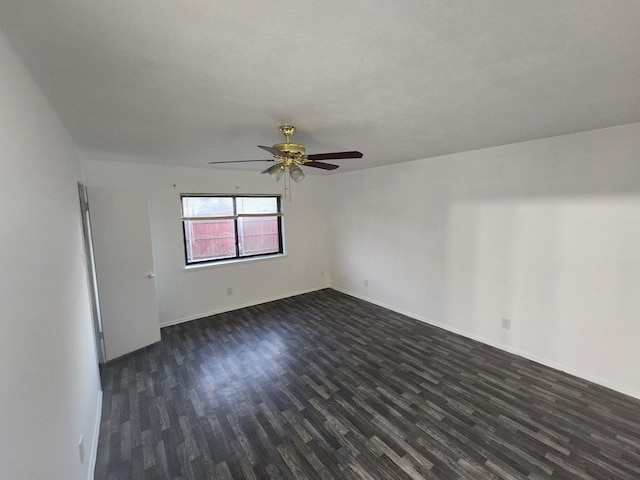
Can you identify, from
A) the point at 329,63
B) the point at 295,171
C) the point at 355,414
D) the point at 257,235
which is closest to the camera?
the point at 329,63

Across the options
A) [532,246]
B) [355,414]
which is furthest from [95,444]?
[532,246]

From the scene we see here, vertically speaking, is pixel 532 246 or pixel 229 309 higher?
pixel 532 246

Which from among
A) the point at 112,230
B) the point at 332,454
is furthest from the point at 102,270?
the point at 332,454

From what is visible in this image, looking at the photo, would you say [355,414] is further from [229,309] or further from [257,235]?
[257,235]

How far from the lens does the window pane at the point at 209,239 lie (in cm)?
447

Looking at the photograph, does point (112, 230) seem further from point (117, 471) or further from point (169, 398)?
point (117, 471)

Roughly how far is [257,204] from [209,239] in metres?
1.04

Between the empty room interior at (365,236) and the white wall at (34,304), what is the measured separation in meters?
0.02

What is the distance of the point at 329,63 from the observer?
53.1 inches

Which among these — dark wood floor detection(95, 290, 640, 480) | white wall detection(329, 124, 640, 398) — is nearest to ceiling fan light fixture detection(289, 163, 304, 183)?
dark wood floor detection(95, 290, 640, 480)

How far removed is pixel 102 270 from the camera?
126 inches

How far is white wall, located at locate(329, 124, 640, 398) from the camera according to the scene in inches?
99.3

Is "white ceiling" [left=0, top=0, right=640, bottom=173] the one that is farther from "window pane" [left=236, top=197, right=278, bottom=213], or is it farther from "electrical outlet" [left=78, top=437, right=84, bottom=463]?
"window pane" [left=236, top=197, right=278, bottom=213]

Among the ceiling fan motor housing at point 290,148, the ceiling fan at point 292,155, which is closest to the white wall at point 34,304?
the ceiling fan at point 292,155
